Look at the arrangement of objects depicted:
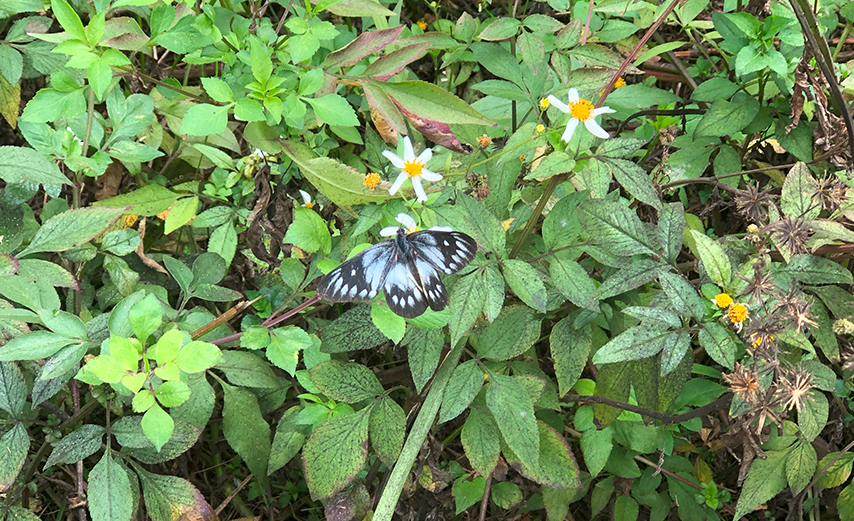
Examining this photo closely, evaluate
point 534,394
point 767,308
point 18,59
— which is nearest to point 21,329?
point 18,59

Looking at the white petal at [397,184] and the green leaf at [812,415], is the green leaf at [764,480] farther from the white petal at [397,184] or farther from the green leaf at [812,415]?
the white petal at [397,184]

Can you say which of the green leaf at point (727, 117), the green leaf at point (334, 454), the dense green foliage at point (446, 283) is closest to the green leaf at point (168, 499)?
the dense green foliage at point (446, 283)

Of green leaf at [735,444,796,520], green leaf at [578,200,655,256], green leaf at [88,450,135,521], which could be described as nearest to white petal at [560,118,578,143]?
green leaf at [578,200,655,256]

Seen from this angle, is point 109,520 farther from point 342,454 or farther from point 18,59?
point 18,59

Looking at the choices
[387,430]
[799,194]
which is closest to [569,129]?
[799,194]

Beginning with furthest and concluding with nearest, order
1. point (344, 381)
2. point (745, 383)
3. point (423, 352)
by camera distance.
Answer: point (344, 381), point (423, 352), point (745, 383)

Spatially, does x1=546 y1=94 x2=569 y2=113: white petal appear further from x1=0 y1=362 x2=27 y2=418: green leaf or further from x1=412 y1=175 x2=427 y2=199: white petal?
x1=0 y1=362 x2=27 y2=418: green leaf

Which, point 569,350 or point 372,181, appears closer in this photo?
point 372,181

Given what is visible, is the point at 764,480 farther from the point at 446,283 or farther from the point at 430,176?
the point at 430,176
